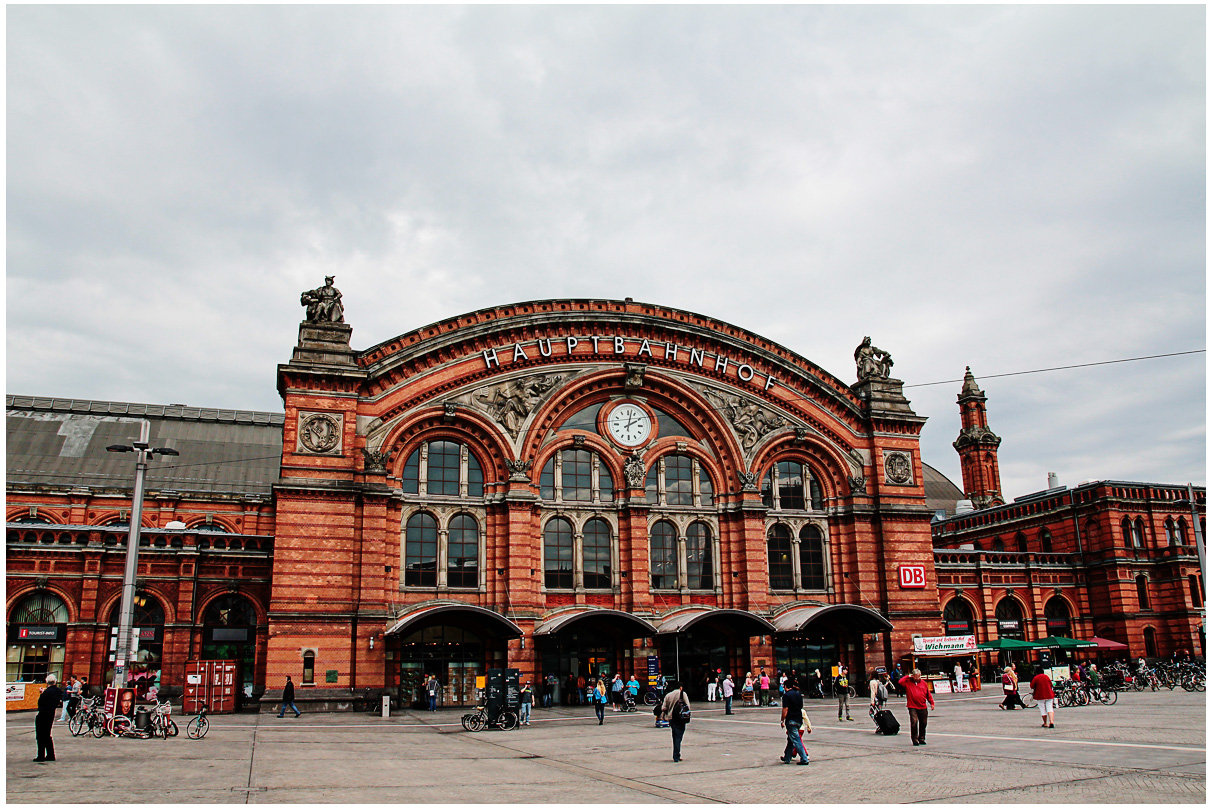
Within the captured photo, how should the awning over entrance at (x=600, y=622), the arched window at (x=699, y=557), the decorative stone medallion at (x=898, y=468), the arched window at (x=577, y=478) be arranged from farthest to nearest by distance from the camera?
the decorative stone medallion at (x=898, y=468) → the arched window at (x=699, y=557) → the arched window at (x=577, y=478) → the awning over entrance at (x=600, y=622)

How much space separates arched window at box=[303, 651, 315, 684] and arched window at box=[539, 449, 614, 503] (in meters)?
11.7

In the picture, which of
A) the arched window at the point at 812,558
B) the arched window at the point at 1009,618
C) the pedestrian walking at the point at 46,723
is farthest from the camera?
the arched window at the point at 1009,618

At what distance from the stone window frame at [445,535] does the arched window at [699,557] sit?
9761mm

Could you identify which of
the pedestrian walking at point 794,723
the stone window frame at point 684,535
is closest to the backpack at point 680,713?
the pedestrian walking at point 794,723

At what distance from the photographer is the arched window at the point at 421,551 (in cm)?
3847

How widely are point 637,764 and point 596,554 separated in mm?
21570

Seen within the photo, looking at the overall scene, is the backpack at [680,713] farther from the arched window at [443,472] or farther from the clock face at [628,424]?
the clock face at [628,424]

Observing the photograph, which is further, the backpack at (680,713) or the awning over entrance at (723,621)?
the awning over entrance at (723,621)

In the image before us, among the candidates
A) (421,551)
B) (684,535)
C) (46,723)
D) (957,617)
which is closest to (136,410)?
(421,551)

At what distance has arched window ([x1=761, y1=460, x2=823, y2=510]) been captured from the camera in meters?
45.0

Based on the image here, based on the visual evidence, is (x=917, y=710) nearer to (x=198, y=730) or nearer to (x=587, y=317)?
(x=198, y=730)

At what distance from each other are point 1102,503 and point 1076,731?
121ft

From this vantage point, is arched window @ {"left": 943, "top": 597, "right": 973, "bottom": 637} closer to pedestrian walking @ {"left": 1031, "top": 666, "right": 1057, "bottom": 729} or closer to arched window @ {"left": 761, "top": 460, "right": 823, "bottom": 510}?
arched window @ {"left": 761, "top": 460, "right": 823, "bottom": 510}

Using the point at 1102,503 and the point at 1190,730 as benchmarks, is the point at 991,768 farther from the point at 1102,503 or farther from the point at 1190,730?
the point at 1102,503
